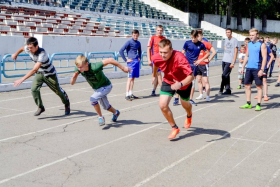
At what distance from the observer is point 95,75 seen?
7297 millimetres

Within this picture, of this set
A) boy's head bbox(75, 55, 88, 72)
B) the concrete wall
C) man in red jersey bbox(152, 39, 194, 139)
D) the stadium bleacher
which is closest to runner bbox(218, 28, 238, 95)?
man in red jersey bbox(152, 39, 194, 139)

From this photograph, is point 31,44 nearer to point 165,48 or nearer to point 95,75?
point 95,75

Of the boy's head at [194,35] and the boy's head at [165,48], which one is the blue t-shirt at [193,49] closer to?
the boy's head at [194,35]

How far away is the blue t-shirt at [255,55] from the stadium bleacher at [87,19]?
51.5ft

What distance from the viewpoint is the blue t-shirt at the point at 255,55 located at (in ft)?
31.2

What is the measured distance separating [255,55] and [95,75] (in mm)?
4298

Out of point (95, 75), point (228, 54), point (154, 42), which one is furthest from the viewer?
point (228, 54)

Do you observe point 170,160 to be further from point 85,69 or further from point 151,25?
point 151,25

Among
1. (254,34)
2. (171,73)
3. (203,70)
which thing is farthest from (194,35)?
(171,73)

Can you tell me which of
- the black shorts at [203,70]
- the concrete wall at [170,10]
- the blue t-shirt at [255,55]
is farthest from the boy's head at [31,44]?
the concrete wall at [170,10]

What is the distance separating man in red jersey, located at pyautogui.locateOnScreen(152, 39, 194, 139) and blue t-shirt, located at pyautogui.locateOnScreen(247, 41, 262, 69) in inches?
135

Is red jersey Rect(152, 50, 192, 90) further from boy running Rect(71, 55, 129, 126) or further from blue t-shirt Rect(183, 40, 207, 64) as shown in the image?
blue t-shirt Rect(183, 40, 207, 64)

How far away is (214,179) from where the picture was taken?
4.78m

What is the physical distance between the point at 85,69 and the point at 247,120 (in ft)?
12.0
